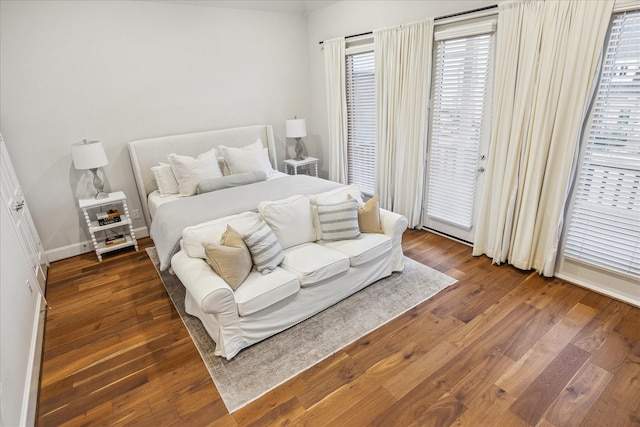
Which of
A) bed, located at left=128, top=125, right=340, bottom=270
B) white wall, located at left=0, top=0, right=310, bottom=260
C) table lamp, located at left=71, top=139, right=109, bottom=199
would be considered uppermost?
white wall, located at left=0, top=0, right=310, bottom=260

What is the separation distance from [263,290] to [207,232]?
2.23ft

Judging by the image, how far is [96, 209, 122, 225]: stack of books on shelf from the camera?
3.83 meters

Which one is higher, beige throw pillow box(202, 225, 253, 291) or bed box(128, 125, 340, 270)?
bed box(128, 125, 340, 270)

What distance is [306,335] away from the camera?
2.53 meters

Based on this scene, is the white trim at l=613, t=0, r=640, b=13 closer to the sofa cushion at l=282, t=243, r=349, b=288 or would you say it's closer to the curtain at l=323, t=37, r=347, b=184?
the sofa cushion at l=282, t=243, r=349, b=288

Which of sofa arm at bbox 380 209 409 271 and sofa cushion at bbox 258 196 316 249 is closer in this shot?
sofa cushion at bbox 258 196 316 249

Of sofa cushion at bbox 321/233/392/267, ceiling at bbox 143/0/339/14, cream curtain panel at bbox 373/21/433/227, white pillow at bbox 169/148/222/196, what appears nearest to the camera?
sofa cushion at bbox 321/233/392/267

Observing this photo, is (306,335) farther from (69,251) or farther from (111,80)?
(111,80)

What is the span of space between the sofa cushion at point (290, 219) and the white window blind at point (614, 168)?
228 cm

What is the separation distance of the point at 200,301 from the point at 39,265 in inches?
92.5

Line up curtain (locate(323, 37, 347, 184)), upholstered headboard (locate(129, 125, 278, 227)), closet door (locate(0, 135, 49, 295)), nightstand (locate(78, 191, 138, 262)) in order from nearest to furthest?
1. closet door (locate(0, 135, 49, 295))
2. nightstand (locate(78, 191, 138, 262))
3. upholstered headboard (locate(129, 125, 278, 227))
4. curtain (locate(323, 37, 347, 184))

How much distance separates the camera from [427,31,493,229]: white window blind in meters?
3.26

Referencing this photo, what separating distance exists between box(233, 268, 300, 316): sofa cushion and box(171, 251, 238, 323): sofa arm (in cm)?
8

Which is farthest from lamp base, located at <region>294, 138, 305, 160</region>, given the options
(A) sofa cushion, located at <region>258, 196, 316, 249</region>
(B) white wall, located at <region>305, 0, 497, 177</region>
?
(A) sofa cushion, located at <region>258, 196, 316, 249</region>
